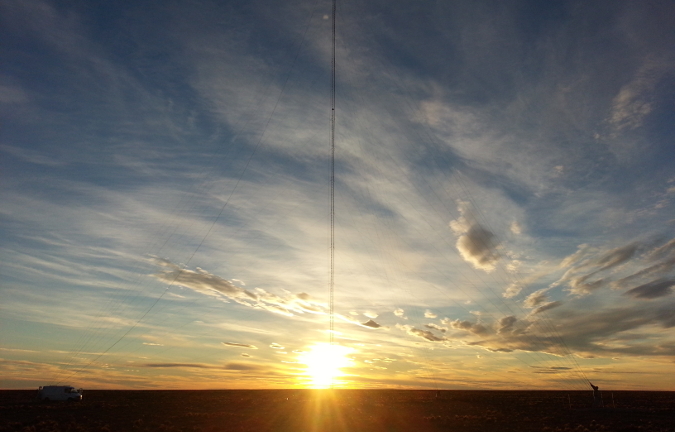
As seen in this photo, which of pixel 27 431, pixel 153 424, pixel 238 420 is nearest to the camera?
pixel 27 431

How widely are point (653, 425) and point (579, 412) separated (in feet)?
46.2

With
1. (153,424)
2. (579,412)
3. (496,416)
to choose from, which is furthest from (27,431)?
(579,412)

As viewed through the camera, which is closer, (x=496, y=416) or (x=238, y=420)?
(x=238, y=420)

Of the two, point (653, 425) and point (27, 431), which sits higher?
point (653, 425)

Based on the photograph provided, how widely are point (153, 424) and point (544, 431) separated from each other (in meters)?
38.8

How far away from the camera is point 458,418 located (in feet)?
164

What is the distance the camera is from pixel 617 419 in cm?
4862

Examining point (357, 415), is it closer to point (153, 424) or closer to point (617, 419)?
point (153, 424)

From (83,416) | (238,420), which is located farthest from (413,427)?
(83,416)

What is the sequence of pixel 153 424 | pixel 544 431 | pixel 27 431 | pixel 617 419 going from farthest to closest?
pixel 617 419 → pixel 153 424 → pixel 544 431 → pixel 27 431

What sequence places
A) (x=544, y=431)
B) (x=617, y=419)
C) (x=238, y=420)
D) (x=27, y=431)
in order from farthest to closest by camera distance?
(x=617, y=419) → (x=238, y=420) → (x=544, y=431) → (x=27, y=431)

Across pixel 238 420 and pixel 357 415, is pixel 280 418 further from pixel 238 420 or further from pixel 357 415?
pixel 357 415

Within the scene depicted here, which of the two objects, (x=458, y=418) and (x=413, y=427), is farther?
(x=458, y=418)

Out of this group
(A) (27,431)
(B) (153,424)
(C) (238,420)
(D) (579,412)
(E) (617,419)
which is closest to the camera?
(A) (27,431)
